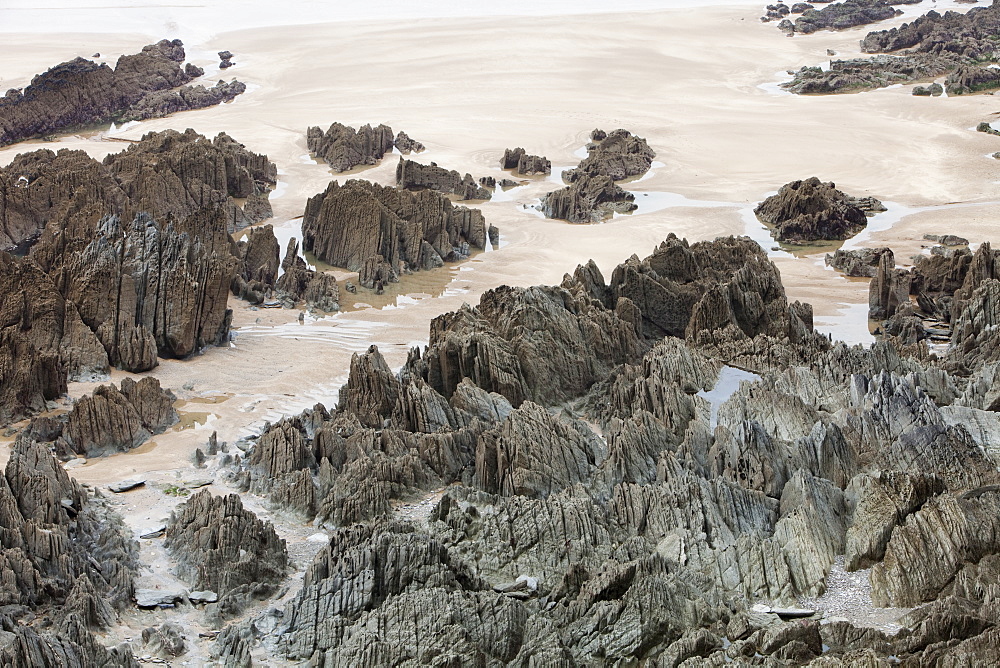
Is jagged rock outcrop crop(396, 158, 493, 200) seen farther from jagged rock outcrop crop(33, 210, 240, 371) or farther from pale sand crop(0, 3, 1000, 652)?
jagged rock outcrop crop(33, 210, 240, 371)

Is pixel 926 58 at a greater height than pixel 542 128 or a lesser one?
greater

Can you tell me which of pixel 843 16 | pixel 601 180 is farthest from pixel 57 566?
pixel 843 16

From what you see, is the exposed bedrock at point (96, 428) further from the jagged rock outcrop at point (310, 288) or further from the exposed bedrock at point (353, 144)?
the exposed bedrock at point (353, 144)

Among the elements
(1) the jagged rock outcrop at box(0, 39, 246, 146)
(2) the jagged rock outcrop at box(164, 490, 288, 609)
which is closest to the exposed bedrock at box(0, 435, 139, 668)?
(2) the jagged rock outcrop at box(164, 490, 288, 609)

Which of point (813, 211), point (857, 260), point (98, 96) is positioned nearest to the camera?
point (857, 260)

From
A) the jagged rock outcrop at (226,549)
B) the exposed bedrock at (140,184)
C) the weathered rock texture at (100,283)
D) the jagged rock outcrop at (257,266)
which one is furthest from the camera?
the exposed bedrock at (140,184)

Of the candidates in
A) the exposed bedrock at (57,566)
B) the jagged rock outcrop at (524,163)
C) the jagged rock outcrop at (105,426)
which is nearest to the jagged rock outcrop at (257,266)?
the jagged rock outcrop at (105,426)

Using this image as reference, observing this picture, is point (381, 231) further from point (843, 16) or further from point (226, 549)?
point (843, 16)
